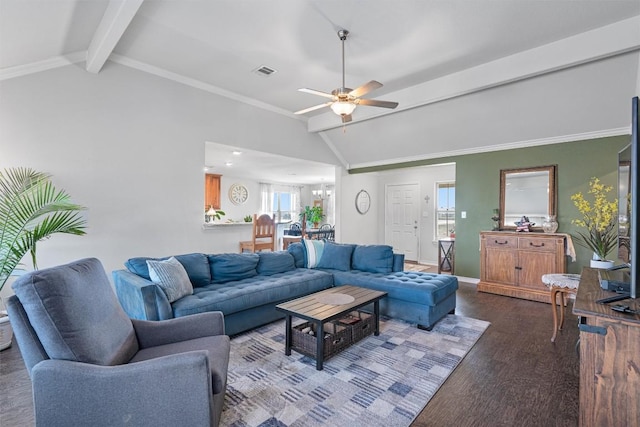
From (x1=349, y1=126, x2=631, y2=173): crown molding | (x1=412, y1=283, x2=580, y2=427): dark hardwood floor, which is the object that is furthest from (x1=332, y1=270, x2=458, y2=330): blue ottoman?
(x1=349, y1=126, x2=631, y2=173): crown molding

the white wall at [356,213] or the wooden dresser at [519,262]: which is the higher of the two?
the white wall at [356,213]

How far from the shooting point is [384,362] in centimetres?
244

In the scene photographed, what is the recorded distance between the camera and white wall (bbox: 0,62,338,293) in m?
3.09

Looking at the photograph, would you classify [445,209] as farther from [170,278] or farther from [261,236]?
[170,278]

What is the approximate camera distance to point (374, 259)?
3967mm

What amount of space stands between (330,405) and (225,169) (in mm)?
6589

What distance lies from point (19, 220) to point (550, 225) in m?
6.21

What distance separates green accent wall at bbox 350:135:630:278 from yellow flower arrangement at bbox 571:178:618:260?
11cm

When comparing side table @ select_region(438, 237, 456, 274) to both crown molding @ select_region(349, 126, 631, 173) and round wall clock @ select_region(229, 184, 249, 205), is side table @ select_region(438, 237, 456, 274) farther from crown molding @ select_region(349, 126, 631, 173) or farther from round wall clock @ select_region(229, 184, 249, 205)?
round wall clock @ select_region(229, 184, 249, 205)

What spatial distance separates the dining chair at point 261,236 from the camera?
17.3ft

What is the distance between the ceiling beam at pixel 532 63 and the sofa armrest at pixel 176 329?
3871 mm

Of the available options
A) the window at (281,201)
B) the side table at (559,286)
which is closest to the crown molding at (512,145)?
the side table at (559,286)

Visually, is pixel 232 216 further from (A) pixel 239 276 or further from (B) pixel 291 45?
(B) pixel 291 45

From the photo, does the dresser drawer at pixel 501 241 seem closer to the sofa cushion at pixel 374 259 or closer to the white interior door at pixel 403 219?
the sofa cushion at pixel 374 259
